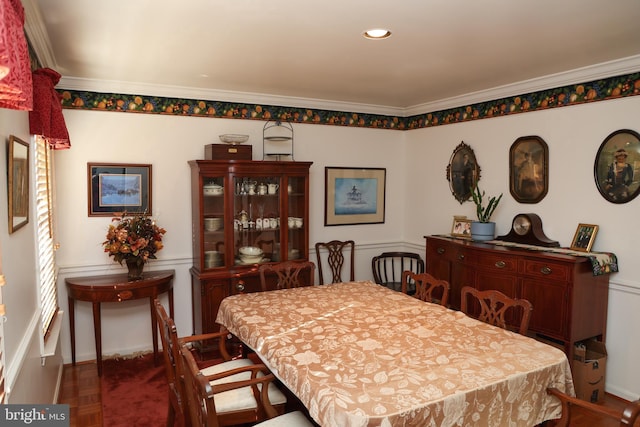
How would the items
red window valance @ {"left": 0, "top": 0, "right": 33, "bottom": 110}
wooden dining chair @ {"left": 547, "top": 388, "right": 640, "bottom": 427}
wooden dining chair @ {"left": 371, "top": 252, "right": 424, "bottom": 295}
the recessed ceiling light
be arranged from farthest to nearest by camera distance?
wooden dining chair @ {"left": 371, "top": 252, "right": 424, "bottom": 295}, the recessed ceiling light, wooden dining chair @ {"left": 547, "top": 388, "right": 640, "bottom": 427}, red window valance @ {"left": 0, "top": 0, "right": 33, "bottom": 110}

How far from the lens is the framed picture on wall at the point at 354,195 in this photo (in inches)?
190

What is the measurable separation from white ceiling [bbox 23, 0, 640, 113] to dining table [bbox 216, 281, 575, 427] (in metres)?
1.62

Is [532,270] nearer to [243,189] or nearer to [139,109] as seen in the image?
[243,189]

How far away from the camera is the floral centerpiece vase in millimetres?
3541

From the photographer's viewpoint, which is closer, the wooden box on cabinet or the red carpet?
the red carpet

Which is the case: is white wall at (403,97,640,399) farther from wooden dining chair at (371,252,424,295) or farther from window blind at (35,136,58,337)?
window blind at (35,136,58,337)

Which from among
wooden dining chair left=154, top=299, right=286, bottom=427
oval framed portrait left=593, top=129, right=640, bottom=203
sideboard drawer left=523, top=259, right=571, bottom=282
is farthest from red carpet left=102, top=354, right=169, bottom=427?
oval framed portrait left=593, top=129, right=640, bottom=203

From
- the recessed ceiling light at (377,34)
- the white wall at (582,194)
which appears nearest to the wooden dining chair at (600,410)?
the white wall at (582,194)

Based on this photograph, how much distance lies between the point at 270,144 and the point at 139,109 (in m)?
1.24

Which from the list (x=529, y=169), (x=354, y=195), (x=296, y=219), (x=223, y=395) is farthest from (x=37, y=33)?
(x=529, y=169)

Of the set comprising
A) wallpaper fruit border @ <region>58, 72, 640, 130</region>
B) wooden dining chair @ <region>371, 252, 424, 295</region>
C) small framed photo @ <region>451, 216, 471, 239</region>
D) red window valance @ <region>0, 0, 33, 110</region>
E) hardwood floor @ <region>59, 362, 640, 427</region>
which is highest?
wallpaper fruit border @ <region>58, 72, 640, 130</region>

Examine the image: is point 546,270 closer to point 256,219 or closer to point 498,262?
point 498,262

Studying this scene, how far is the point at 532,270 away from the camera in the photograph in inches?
129

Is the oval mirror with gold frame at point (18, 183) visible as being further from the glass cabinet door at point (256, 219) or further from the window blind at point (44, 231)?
the glass cabinet door at point (256, 219)
